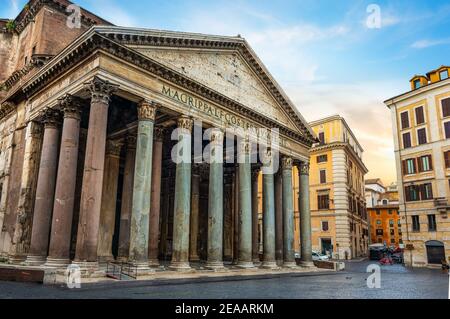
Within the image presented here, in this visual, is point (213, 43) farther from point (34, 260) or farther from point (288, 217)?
point (34, 260)

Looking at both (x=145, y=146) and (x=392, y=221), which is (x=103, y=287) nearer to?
(x=145, y=146)

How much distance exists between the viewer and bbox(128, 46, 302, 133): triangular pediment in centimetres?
1462

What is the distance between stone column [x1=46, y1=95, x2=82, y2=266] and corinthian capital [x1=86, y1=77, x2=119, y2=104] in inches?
64.9

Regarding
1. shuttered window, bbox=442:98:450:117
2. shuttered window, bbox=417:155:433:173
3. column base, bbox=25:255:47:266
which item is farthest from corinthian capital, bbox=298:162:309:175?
column base, bbox=25:255:47:266

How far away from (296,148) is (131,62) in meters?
12.3

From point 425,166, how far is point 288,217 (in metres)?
14.0

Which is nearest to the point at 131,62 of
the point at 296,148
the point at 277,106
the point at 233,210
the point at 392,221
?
the point at 277,106

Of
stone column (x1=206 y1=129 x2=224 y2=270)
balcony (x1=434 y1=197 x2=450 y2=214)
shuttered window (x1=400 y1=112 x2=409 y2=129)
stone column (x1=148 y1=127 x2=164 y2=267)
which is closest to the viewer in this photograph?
stone column (x1=148 y1=127 x2=164 y2=267)

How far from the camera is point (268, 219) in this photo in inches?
731

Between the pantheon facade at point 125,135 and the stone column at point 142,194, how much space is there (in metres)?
0.04

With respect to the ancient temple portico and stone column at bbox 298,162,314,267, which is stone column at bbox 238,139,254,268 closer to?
the ancient temple portico

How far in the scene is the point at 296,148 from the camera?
22.1m

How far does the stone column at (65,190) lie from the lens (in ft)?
39.0

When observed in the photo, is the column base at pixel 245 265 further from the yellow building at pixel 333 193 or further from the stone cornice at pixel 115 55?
the yellow building at pixel 333 193
